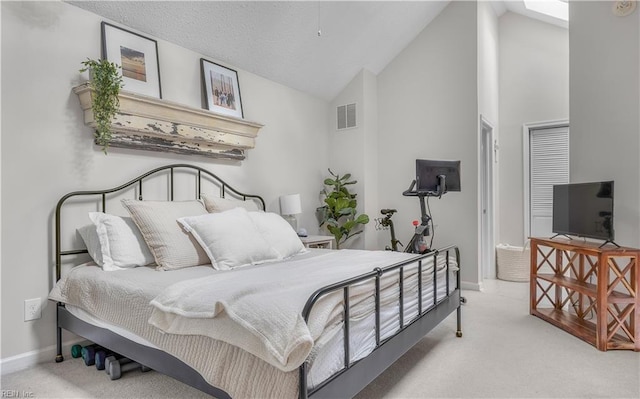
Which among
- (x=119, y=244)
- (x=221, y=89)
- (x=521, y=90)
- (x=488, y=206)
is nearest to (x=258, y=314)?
(x=119, y=244)

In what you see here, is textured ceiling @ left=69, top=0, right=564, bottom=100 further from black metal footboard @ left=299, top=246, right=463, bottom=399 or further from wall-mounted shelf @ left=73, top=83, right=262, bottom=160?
black metal footboard @ left=299, top=246, right=463, bottom=399

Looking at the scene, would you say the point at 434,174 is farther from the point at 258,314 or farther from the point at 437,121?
the point at 258,314

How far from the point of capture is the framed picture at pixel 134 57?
263cm

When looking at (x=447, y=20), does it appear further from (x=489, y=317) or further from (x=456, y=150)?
(x=489, y=317)

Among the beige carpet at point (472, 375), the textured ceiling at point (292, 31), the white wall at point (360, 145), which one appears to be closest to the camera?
the beige carpet at point (472, 375)

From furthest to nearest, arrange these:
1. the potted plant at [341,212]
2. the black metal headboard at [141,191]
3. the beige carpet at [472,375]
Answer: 1. the potted plant at [341,212]
2. the black metal headboard at [141,191]
3. the beige carpet at [472,375]

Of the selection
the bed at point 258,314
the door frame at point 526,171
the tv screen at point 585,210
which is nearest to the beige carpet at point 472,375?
the bed at point 258,314

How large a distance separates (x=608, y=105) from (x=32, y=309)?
4.26 m

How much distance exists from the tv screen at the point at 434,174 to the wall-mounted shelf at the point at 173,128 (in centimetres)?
156

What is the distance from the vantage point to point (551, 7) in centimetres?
458

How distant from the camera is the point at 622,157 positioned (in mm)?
2828

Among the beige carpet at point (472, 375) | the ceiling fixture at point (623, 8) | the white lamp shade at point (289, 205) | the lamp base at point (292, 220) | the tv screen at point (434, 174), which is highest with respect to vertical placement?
the ceiling fixture at point (623, 8)

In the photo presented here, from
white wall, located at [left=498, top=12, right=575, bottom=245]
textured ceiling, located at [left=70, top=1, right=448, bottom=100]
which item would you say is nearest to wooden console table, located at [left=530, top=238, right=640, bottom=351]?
white wall, located at [left=498, top=12, right=575, bottom=245]

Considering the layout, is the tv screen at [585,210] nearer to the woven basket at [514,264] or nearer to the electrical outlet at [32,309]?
the woven basket at [514,264]
